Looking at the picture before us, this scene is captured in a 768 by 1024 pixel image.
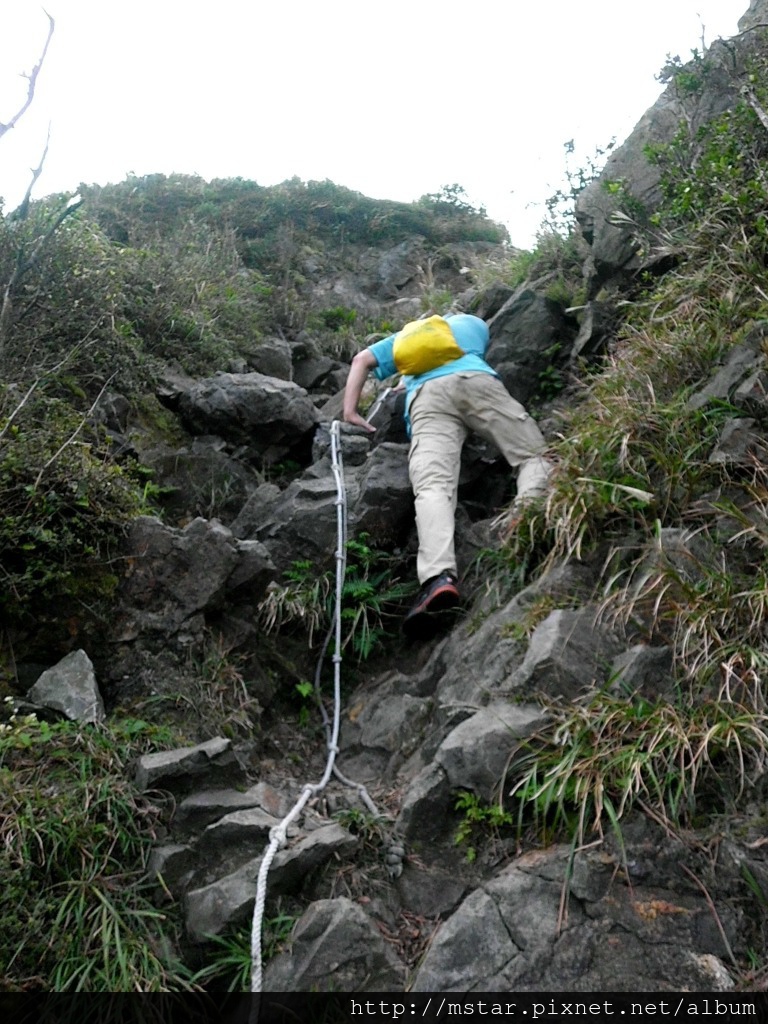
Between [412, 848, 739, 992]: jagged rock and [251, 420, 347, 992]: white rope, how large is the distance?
639mm

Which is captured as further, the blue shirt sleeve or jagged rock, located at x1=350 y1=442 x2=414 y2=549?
the blue shirt sleeve

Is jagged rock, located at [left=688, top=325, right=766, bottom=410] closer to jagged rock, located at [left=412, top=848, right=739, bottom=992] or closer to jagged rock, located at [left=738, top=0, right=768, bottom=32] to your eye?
jagged rock, located at [left=412, top=848, right=739, bottom=992]

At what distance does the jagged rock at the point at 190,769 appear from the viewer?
12.4 feet

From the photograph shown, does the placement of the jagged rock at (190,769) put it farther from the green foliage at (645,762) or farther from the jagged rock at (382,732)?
the green foliage at (645,762)

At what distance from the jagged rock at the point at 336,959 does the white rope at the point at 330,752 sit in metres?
0.11

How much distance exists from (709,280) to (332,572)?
10.6 ft

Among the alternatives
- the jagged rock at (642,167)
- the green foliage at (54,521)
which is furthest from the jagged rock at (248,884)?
the jagged rock at (642,167)

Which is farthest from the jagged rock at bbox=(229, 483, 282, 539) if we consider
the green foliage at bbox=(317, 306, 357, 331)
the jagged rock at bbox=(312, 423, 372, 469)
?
the green foliage at bbox=(317, 306, 357, 331)

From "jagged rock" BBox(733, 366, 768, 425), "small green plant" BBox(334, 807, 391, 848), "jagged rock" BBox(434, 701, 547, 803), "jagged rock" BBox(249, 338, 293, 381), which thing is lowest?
"small green plant" BBox(334, 807, 391, 848)

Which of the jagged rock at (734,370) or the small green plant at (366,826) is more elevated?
the jagged rock at (734,370)

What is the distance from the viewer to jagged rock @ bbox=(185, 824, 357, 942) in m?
3.34

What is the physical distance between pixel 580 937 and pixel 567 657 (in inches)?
49.2

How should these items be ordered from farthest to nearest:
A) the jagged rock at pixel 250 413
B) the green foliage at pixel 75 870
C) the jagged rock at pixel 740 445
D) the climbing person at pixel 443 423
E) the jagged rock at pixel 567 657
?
1. the jagged rock at pixel 250 413
2. the climbing person at pixel 443 423
3. the jagged rock at pixel 740 445
4. the jagged rock at pixel 567 657
5. the green foliage at pixel 75 870

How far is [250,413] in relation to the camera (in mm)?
6820
